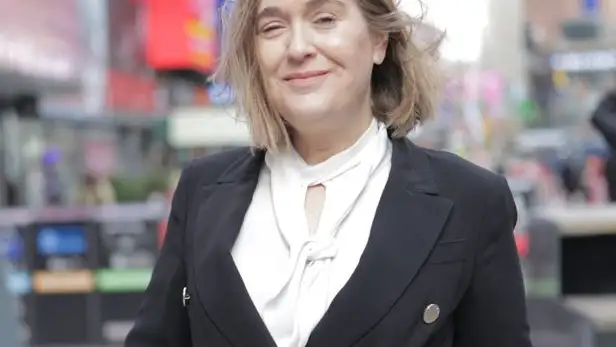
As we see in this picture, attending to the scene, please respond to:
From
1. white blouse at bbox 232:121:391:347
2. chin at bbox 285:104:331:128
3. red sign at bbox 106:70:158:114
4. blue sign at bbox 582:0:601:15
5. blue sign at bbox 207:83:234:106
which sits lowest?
white blouse at bbox 232:121:391:347

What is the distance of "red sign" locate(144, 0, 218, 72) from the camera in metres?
7.89

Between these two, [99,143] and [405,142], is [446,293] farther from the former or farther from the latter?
[99,143]

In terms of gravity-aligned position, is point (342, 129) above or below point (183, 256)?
above

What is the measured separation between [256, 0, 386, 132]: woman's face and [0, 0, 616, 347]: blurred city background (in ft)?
0.94

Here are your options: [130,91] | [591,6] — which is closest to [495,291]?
[130,91]

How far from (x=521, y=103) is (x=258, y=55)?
989 cm

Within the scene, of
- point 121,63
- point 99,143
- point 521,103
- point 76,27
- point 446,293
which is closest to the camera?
point 446,293

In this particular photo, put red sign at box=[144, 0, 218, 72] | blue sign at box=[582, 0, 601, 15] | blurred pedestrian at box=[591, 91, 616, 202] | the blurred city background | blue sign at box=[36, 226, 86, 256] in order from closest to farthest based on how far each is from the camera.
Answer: blurred pedestrian at box=[591, 91, 616, 202]
the blurred city background
blue sign at box=[36, 226, 86, 256]
red sign at box=[144, 0, 218, 72]
blue sign at box=[582, 0, 601, 15]

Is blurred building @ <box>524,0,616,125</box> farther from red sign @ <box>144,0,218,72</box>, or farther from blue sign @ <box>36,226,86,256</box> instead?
blue sign @ <box>36,226,86,256</box>

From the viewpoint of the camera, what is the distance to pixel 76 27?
342 inches

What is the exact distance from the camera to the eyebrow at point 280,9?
1294 millimetres

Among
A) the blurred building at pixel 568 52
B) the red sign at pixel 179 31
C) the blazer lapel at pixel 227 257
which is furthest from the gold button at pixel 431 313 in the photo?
the blurred building at pixel 568 52

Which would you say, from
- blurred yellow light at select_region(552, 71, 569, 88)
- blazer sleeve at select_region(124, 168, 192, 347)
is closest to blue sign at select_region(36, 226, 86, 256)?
blazer sleeve at select_region(124, 168, 192, 347)

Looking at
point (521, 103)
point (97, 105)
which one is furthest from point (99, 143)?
point (521, 103)
